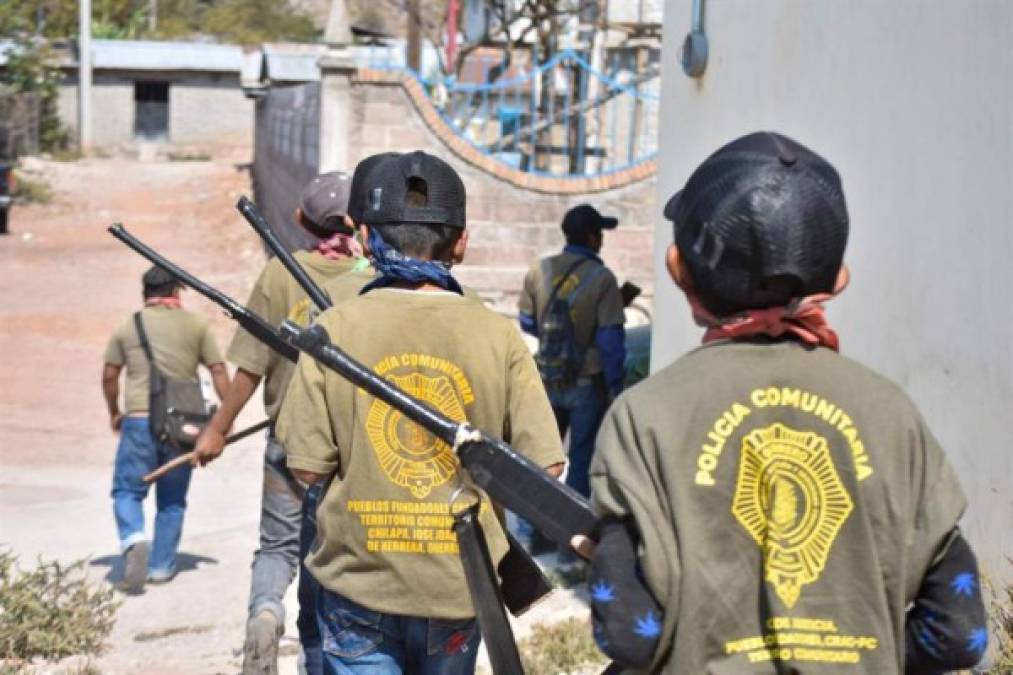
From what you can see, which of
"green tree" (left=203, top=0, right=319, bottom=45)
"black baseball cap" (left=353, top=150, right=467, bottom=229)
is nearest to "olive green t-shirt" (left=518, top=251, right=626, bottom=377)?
"black baseball cap" (left=353, top=150, right=467, bottom=229)

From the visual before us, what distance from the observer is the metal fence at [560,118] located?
47.3 ft

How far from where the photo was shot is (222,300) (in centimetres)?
438

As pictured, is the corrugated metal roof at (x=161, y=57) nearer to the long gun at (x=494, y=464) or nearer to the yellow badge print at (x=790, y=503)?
the long gun at (x=494, y=464)

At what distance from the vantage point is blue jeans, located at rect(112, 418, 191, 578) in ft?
24.2

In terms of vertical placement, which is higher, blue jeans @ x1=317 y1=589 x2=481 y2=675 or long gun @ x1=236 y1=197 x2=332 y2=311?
long gun @ x1=236 y1=197 x2=332 y2=311

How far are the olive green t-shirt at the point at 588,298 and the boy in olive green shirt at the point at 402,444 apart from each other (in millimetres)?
4394

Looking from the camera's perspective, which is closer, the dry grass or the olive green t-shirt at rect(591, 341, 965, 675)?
the olive green t-shirt at rect(591, 341, 965, 675)

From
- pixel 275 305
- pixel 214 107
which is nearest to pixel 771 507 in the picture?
pixel 275 305

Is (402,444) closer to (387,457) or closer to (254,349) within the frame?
(387,457)

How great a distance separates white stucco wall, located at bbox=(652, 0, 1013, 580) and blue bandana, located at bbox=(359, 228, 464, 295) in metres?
1.97

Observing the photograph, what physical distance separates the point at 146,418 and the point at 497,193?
6.59 meters

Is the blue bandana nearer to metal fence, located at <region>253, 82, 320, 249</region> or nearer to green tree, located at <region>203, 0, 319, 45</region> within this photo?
metal fence, located at <region>253, 82, 320, 249</region>

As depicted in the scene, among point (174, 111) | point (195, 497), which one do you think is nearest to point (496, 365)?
point (195, 497)

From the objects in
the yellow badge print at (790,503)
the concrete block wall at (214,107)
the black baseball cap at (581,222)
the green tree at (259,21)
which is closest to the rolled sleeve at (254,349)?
the yellow badge print at (790,503)
